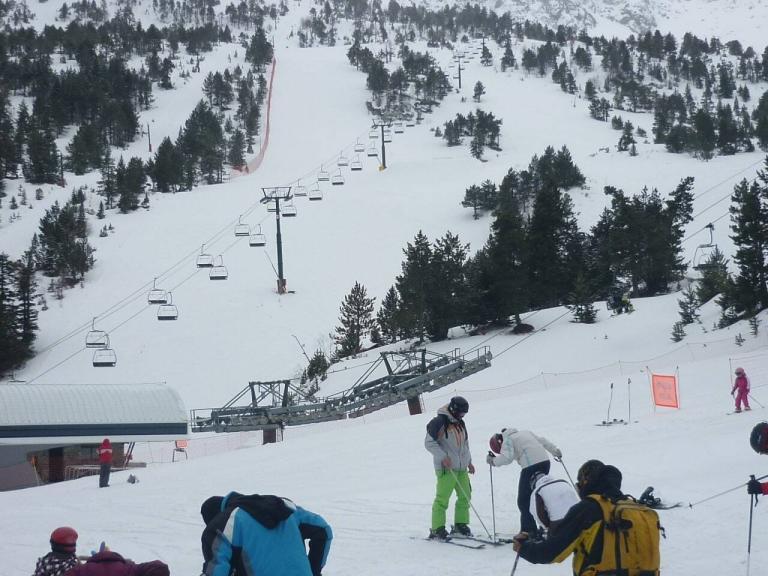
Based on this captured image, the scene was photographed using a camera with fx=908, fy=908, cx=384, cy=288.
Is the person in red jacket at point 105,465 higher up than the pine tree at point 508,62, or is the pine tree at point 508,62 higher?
the pine tree at point 508,62

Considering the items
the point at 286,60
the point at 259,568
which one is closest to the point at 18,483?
the point at 259,568

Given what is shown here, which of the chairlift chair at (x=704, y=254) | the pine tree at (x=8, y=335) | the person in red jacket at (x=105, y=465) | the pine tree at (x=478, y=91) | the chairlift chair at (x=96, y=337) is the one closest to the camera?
the person in red jacket at (x=105, y=465)

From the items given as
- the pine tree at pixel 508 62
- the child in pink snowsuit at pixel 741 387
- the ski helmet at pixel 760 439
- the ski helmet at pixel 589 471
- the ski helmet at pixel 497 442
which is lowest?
the child in pink snowsuit at pixel 741 387

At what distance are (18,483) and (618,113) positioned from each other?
84726 millimetres

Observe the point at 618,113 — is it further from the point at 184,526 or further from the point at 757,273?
the point at 184,526

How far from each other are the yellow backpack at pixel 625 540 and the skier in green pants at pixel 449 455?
3.96 m

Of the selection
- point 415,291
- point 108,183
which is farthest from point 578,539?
point 108,183

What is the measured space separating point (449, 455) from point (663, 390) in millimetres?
11386

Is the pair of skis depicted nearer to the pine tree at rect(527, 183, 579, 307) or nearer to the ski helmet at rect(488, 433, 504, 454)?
the ski helmet at rect(488, 433, 504, 454)

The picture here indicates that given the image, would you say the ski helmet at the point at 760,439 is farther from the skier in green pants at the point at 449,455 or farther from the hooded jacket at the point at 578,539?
the skier in green pants at the point at 449,455

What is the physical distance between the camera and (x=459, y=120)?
292 feet

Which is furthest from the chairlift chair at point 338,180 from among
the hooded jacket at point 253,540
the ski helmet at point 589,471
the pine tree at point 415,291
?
the hooded jacket at point 253,540

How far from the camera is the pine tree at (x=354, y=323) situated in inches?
1673

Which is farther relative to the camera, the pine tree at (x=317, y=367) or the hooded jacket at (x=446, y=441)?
the pine tree at (x=317, y=367)
